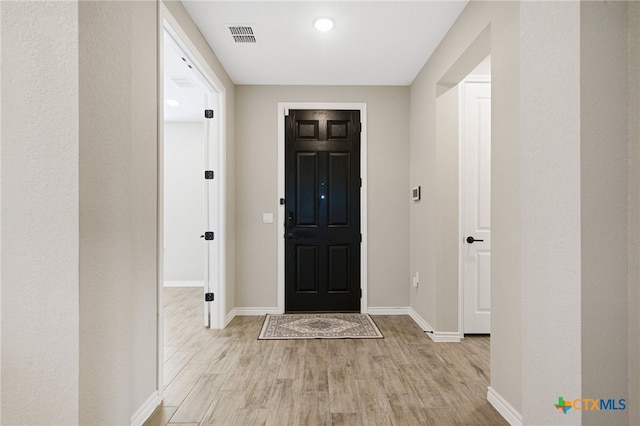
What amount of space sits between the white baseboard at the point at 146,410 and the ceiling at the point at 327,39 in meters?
2.54

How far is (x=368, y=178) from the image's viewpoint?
406 centimetres

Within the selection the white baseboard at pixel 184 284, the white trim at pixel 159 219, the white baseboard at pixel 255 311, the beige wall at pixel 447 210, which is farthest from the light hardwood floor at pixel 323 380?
the white baseboard at pixel 184 284

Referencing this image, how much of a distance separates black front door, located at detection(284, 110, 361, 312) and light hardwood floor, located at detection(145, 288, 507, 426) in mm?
828

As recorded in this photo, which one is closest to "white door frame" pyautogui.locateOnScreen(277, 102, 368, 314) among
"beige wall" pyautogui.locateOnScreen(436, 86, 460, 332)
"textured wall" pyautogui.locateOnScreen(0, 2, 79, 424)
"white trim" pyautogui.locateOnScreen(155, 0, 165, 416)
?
"beige wall" pyautogui.locateOnScreen(436, 86, 460, 332)

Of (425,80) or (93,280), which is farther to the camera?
(425,80)

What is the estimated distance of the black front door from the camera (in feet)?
13.4

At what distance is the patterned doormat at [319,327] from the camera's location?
3271 millimetres

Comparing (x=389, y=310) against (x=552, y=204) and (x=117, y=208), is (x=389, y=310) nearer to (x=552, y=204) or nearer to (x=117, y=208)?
(x=552, y=204)

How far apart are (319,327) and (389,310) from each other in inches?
37.0

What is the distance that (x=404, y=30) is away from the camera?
112 inches
